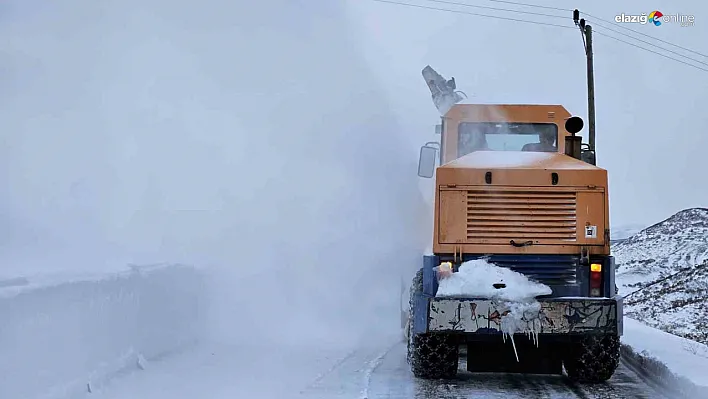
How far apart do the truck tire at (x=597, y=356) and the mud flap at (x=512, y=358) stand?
0.32 metres

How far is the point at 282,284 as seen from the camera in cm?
1276

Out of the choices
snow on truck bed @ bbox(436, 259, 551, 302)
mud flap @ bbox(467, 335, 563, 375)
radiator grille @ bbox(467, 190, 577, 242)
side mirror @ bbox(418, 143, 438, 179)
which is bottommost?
mud flap @ bbox(467, 335, 563, 375)

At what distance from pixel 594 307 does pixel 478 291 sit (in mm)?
1097

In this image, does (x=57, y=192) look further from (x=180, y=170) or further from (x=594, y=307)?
(x=594, y=307)

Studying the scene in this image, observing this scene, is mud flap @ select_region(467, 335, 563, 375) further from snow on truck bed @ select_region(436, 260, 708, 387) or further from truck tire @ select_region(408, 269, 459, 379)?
snow on truck bed @ select_region(436, 260, 708, 387)

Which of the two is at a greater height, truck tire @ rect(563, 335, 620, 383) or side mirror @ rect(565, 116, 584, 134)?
side mirror @ rect(565, 116, 584, 134)

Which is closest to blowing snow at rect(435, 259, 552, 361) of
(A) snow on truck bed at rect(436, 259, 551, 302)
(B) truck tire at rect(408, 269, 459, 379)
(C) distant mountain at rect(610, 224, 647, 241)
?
(A) snow on truck bed at rect(436, 259, 551, 302)

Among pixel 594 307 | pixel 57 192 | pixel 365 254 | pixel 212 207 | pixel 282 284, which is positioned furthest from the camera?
pixel 57 192

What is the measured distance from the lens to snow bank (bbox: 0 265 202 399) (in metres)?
5.70

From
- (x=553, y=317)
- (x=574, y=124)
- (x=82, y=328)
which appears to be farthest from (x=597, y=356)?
(x=82, y=328)

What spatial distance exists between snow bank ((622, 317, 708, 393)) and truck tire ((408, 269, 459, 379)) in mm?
2224

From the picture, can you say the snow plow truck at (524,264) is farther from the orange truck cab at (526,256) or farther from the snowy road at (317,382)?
the snowy road at (317,382)

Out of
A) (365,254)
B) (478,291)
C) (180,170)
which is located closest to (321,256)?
(365,254)

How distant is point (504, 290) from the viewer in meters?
7.56
